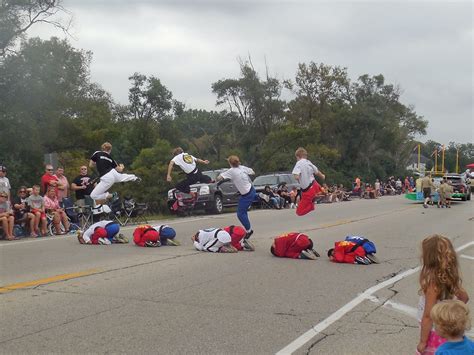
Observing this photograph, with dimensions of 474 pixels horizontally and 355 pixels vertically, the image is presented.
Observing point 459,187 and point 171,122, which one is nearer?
point 459,187

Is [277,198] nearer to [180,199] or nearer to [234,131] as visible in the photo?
[180,199]

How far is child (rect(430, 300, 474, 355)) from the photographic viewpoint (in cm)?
356

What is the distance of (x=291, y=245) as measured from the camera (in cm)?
1094

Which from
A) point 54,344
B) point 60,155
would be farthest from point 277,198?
point 54,344

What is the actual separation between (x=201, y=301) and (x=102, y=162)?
7.01 metres

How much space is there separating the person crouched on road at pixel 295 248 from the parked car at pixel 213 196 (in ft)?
39.8

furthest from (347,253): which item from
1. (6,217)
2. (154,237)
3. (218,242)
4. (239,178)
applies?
(6,217)

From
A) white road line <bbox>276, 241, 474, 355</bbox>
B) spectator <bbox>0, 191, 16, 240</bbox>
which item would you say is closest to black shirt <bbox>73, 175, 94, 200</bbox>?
spectator <bbox>0, 191, 16, 240</bbox>

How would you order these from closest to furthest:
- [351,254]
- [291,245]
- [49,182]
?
1. [351,254]
2. [291,245]
3. [49,182]

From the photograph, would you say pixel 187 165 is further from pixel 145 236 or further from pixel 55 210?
pixel 55 210

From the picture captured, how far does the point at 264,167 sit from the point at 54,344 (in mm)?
39368

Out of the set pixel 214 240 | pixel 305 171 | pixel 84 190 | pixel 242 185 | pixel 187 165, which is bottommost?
pixel 214 240

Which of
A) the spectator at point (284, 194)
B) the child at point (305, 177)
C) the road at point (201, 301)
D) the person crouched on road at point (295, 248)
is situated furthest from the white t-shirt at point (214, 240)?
the spectator at point (284, 194)

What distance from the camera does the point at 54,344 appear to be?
5.50 m
